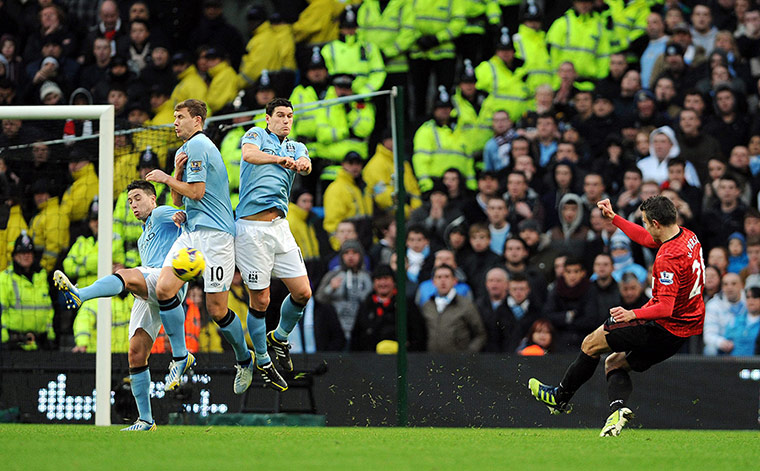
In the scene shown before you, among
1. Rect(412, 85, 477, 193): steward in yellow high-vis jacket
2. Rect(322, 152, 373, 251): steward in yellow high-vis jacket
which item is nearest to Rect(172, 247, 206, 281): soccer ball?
Rect(322, 152, 373, 251): steward in yellow high-vis jacket

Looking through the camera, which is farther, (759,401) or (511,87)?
(511,87)

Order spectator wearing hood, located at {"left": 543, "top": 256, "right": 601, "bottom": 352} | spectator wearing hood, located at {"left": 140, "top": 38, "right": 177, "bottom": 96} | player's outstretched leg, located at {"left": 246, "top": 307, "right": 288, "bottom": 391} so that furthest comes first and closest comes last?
spectator wearing hood, located at {"left": 140, "top": 38, "right": 177, "bottom": 96} < spectator wearing hood, located at {"left": 543, "top": 256, "right": 601, "bottom": 352} < player's outstretched leg, located at {"left": 246, "top": 307, "right": 288, "bottom": 391}

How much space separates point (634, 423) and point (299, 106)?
4534mm

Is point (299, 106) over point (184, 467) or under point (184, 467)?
over

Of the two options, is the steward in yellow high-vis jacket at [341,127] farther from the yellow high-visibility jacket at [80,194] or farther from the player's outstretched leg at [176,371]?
the player's outstretched leg at [176,371]

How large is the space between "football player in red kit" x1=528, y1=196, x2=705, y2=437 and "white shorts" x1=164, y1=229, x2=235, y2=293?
2.59m

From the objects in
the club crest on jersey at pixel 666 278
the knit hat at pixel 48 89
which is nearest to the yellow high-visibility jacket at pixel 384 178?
the knit hat at pixel 48 89

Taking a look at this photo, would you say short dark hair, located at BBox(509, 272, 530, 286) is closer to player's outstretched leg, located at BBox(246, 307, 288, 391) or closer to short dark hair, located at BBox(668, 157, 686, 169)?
short dark hair, located at BBox(668, 157, 686, 169)

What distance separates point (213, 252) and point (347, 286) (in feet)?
12.5

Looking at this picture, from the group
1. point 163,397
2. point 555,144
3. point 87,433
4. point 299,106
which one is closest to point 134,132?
point 299,106

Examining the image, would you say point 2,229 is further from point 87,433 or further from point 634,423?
point 634,423

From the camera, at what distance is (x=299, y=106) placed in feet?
39.6

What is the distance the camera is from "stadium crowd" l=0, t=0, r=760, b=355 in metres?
12.7

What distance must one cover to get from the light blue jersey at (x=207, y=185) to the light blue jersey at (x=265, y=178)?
0.17 metres
